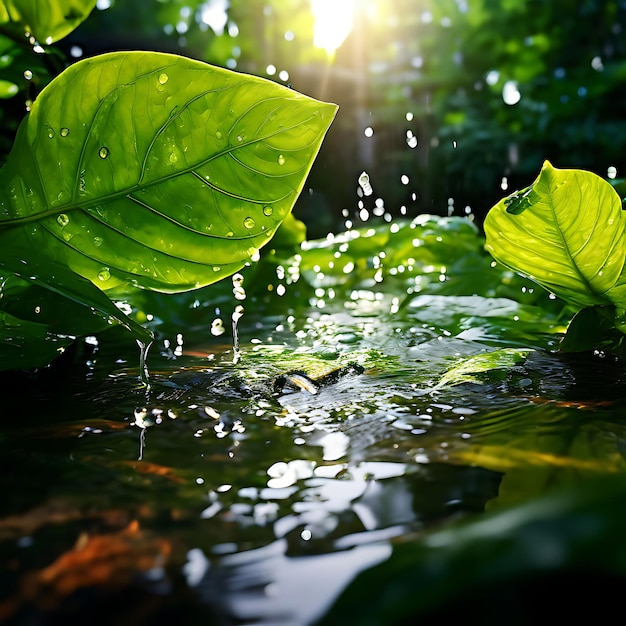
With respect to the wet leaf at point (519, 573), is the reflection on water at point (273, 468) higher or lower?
lower

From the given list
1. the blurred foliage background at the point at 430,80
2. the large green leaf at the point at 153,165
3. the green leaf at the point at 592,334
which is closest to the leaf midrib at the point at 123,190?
the large green leaf at the point at 153,165

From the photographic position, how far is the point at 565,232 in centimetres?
62

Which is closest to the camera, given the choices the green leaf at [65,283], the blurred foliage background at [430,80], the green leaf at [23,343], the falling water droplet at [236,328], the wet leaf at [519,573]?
the wet leaf at [519,573]

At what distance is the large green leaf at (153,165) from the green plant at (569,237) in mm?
209

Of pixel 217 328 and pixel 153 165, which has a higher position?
pixel 153 165

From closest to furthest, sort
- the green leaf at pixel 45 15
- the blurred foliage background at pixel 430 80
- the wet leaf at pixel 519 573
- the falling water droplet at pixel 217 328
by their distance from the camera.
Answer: the wet leaf at pixel 519 573
the green leaf at pixel 45 15
the falling water droplet at pixel 217 328
the blurred foliage background at pixel 430 80

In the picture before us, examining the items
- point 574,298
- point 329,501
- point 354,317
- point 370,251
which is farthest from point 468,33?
point 329,501

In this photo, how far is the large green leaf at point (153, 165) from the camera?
22.0 inches

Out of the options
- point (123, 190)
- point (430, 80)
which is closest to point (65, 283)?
point (123, 190)

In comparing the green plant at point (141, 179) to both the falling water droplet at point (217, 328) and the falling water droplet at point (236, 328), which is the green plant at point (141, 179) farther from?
the falling water droplet at point (217, 328)

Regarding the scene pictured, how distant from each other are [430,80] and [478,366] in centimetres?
615

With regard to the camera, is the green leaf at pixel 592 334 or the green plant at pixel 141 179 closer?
the green plant at pixel 141 179

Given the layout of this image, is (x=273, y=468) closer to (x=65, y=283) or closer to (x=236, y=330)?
(x=65, y=283)

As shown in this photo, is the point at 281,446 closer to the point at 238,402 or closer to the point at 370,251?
the point at 238,402
